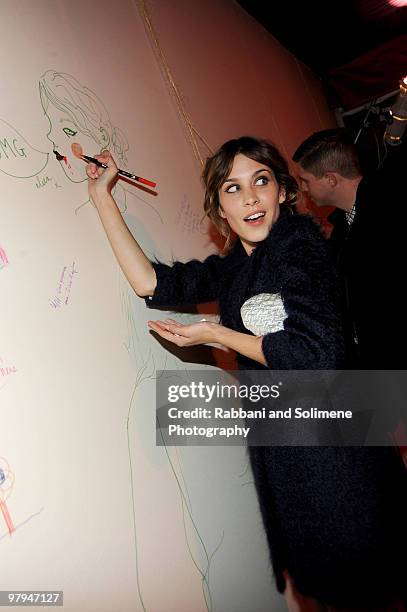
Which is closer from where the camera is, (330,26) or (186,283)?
(186,283)

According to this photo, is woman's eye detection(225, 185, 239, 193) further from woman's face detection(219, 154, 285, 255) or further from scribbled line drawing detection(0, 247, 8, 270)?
scribbled line drawing detection(0, 247, 8, 270)

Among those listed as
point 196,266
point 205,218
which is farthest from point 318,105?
point 196,266

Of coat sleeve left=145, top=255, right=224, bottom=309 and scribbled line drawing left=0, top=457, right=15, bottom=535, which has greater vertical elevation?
coat sleeve left=145, top=255, right=224, bottom=309

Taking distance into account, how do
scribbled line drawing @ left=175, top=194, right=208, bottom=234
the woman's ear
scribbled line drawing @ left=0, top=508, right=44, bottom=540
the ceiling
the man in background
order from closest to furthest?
scribbled line drawing @ left=0, top=508, right=44, bottom=540 → the woman's ear → scribbled line drawing @ left=175, top=194, right=208, bottom=234 → the man in background → the ceiling

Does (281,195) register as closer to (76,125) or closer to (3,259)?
(76,125)

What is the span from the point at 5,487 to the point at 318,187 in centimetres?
174

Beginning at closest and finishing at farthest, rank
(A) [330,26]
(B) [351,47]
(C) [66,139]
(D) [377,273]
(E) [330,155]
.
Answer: (C) [66,139], (D) [377,273], (E) [330,155], (A) [330,26], (B) [351,47]

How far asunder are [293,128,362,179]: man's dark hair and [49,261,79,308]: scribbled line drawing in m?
1.44

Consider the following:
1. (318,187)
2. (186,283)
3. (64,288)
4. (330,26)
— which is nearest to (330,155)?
(318,187)

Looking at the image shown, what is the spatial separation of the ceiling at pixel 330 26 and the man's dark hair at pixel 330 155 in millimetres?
1258

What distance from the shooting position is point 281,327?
3.14 ft

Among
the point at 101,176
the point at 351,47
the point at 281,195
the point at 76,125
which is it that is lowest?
the point at 281,195

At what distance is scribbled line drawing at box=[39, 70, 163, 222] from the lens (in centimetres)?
88

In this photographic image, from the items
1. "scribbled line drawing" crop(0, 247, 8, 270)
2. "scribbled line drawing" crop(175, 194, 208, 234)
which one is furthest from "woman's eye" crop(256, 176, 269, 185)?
"scribbled line drawing" crop(0, 247, 8, 270)
